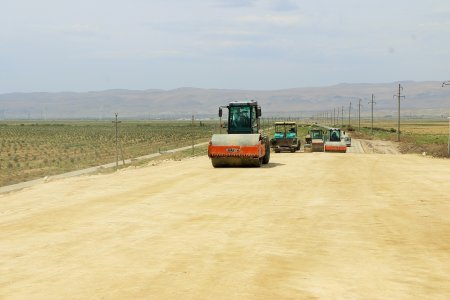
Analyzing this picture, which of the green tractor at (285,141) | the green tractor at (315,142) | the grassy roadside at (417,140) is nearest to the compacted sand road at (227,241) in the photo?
the green tractor at (285,141)

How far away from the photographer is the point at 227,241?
11555mm

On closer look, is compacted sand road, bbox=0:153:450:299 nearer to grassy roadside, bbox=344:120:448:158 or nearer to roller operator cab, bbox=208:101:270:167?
roller operator cab, bbox=208:101:270:167

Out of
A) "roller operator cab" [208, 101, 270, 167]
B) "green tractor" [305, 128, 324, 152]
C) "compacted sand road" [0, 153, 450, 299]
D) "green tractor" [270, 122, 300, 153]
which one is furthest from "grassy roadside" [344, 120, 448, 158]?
"compacted sand road" [0, 153, 450, 299]

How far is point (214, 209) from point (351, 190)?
6.22 meters

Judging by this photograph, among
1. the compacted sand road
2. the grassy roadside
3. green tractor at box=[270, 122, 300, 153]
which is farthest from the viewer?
the grassy roadside

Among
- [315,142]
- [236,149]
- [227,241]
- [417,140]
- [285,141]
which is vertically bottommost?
[417,140]

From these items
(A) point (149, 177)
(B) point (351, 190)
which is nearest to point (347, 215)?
(B) point (351, 190)

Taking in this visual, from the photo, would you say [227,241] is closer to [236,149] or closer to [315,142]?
[236,149]

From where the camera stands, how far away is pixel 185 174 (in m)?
25.9

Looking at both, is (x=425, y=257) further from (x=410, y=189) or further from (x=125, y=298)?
(x=410, y=189)

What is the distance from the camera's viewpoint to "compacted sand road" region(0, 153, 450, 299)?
27.5 feet

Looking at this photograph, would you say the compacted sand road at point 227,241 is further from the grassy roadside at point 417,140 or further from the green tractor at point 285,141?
the grassy roadside at point 417,140

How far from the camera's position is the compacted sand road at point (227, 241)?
839 centimetres

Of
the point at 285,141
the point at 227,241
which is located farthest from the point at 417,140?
the point at 227,241
